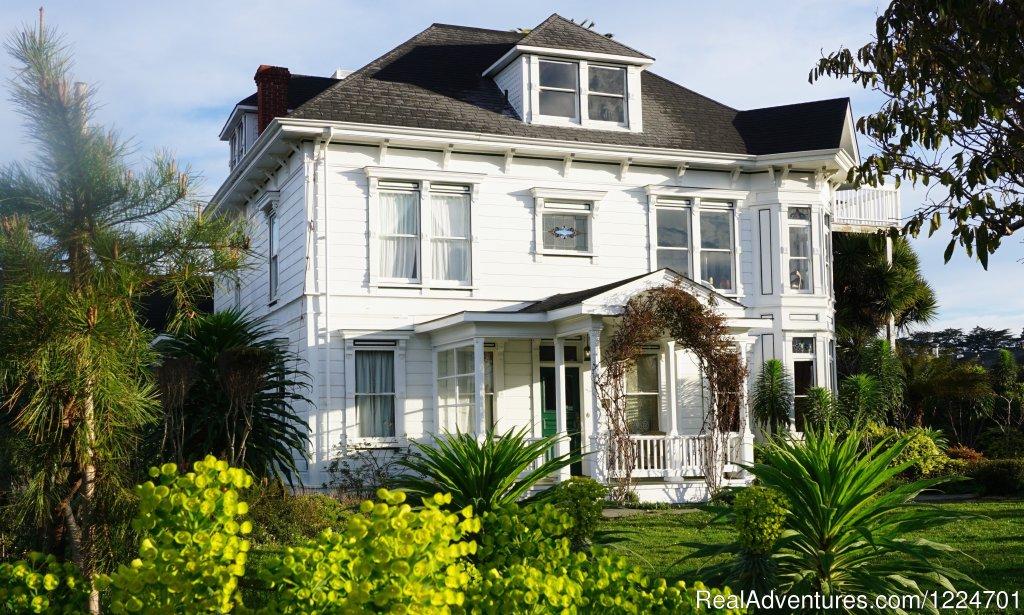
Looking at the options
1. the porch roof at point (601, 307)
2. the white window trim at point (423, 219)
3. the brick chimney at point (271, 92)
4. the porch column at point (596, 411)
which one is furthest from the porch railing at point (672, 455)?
the brick chimney at point (271, 92)

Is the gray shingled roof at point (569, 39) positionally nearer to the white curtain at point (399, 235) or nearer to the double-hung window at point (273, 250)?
the white curtain at point (399, 235)

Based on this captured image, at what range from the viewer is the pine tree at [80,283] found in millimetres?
5910

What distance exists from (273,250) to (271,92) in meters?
3.21

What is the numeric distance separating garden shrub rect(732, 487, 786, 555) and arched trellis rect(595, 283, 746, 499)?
437 inches

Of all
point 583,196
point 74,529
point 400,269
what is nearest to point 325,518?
point 74,529

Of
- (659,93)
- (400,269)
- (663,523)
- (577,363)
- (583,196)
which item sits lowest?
(663,523)

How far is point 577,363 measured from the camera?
21094mm

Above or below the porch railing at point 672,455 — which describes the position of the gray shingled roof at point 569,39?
above

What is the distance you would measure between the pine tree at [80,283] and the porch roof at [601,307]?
11843 mm

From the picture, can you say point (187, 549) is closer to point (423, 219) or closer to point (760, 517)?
point (760, 517)

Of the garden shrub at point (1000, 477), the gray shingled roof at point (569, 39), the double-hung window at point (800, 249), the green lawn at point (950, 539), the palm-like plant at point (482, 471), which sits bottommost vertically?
the green lawn at point (950, 539)

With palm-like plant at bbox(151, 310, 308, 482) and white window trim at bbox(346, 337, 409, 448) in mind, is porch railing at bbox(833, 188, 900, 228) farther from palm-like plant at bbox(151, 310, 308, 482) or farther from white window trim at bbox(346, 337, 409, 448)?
palm-like plant at bbox(151, 310, 308, 482)

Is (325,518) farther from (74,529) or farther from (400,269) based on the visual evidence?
(400,269)

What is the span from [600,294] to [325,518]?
7175 mm
